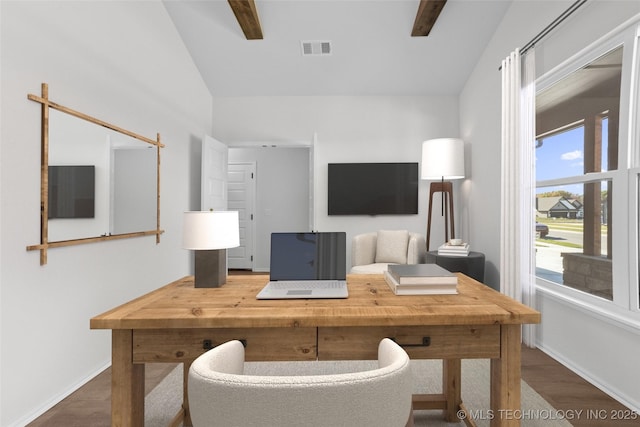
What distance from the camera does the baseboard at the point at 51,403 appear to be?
182 centimetres

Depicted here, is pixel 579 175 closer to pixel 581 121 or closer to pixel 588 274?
pixel 581 121

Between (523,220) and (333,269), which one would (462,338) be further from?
(523,220)

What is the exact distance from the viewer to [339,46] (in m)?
3.84

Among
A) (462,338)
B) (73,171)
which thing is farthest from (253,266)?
(462,338)

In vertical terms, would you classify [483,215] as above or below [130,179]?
below

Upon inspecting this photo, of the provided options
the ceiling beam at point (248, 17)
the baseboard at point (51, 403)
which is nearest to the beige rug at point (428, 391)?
the baseboard at point (51, 403)

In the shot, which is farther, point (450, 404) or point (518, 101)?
point (518, 101)

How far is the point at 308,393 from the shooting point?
0.69 m

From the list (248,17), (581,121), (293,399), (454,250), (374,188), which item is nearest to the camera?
(293,399)

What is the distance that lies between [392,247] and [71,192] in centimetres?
301

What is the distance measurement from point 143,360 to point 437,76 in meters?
4.32

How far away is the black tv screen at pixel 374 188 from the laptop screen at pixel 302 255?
10.3 ft

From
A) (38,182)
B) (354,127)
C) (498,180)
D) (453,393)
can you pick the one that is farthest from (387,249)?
(38,182)

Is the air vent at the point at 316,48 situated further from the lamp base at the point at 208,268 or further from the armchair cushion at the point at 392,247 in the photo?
the lamp base at the point at 208,268
